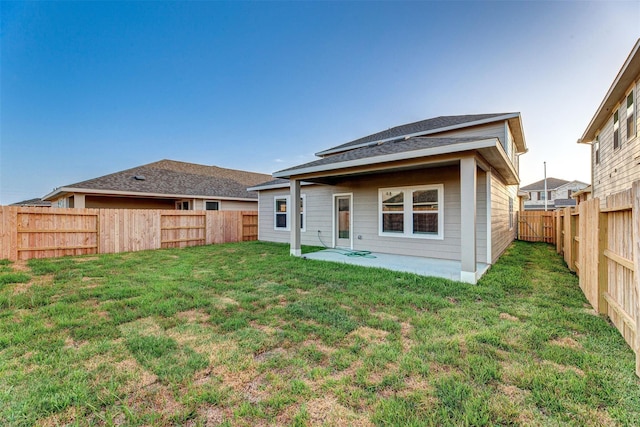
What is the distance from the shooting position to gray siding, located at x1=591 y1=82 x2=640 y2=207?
642 cm

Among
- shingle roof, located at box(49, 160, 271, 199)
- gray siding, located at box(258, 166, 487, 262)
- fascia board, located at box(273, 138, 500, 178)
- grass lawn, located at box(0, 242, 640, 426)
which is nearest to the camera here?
grass lawn, located at box(0, 242, 640, 426)

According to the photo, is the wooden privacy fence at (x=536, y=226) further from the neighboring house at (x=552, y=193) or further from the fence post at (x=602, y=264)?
the neighboring house at (x=552, y=193)

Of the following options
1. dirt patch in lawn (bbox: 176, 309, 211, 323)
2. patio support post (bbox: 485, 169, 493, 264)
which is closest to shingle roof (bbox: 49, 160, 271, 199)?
dirt patch in lawn (bbox: 176, 309, 211, 323)

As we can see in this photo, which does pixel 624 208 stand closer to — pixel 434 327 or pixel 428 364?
pixel 434 327

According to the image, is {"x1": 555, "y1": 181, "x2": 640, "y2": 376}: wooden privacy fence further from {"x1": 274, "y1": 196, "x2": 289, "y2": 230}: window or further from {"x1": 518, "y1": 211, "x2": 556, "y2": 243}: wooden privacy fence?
{"x1": 518, "y1": 211, "x2": 556, "y2": 243}: wooden privacy fence

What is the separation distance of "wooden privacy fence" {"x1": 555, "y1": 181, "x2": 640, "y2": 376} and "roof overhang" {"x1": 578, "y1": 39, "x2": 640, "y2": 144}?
4.12 m

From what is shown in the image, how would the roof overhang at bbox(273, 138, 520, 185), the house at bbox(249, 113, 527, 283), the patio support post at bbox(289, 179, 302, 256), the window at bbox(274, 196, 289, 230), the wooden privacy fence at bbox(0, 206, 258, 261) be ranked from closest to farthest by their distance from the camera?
the roof overhang at bbox(273, 138, 520, 185) → the house at bbox(249, 113, 527, 283) → the wooden privacy fence at bbox(0, 206, 258, 261) → the patio support post at bbox(289, 179, 302, 256) → the window at bbox(274, 196, 289, 230)

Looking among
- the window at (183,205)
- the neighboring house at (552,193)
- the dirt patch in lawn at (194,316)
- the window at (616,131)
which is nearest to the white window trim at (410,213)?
the window at (616,131)

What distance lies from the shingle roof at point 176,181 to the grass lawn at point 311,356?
999 centimetres

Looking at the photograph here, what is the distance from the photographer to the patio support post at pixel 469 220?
203 inches

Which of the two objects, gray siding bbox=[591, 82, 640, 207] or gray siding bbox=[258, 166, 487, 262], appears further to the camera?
gray siding bbox=[258, 166, 487, 262]

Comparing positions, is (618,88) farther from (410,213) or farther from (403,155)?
(403,155)

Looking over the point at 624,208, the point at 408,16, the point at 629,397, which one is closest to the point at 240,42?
the point at 408,16

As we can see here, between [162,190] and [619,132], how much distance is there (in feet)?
61.7
